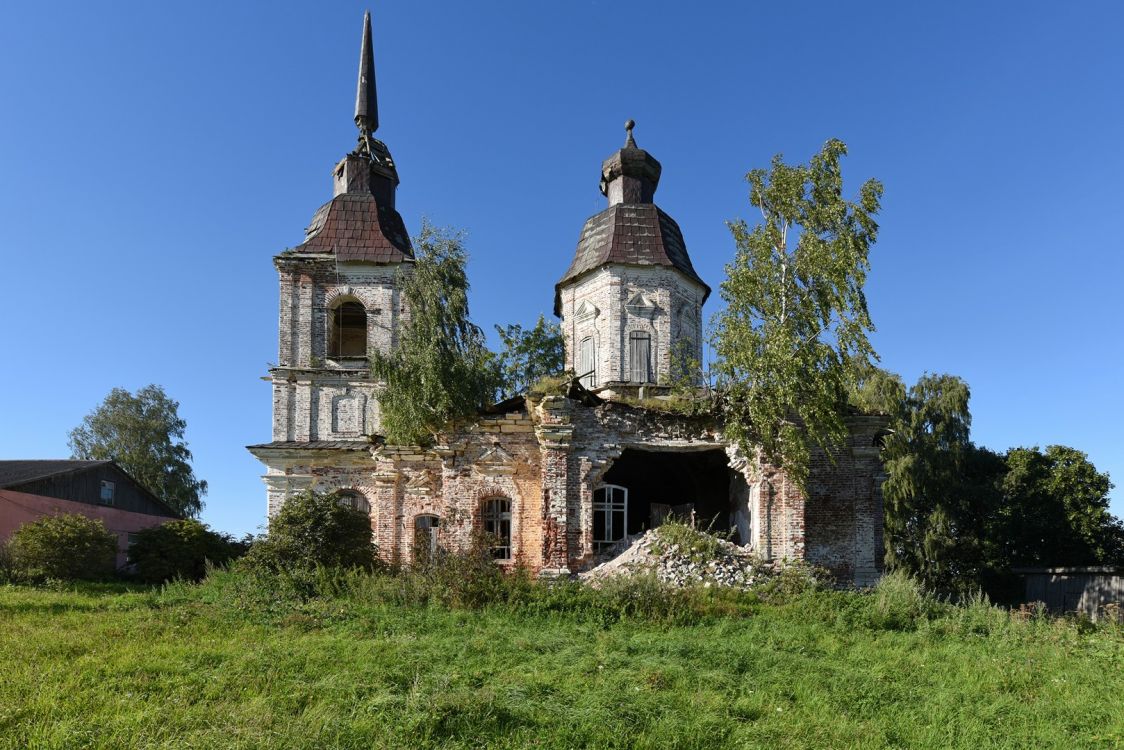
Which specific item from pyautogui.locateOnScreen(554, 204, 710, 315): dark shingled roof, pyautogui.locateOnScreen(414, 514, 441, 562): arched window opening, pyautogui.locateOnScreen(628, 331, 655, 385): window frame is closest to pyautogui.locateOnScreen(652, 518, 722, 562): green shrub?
pyautogui.locateOnScreen(414, 514, 441, 562): arched window opening

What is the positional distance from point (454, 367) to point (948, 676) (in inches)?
528

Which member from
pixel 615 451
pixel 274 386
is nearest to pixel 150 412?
pixel 274 386

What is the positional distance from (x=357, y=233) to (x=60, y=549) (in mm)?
12141

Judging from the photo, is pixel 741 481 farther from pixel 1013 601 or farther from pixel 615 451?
pixel 1013 601

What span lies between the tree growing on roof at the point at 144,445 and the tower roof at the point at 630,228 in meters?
22.1

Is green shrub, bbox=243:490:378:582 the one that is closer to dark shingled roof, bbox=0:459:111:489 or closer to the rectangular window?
the rectangular window

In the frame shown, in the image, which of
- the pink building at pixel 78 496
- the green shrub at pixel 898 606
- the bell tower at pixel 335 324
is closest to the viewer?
the green shrub at pixel 898 606

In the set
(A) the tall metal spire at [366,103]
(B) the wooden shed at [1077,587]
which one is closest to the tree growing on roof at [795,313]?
(B) the wooden shed at [1077,587]

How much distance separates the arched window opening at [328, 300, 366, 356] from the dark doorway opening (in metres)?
9.67

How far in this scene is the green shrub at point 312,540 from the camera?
14102 mm

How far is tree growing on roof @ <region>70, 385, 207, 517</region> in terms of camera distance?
36125mm

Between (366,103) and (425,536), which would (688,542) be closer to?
(425,536)

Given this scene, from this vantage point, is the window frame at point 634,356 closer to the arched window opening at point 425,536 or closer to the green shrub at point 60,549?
the arched window opening at point 425,536

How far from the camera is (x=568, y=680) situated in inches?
316
